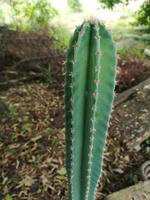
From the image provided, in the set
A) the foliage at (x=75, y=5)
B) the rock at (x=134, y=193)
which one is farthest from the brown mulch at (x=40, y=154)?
the foliage at (x=75, y=5)

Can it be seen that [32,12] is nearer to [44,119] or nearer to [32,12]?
[32,12]

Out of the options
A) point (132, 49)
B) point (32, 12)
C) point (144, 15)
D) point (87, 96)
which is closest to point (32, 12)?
point (32, 12)

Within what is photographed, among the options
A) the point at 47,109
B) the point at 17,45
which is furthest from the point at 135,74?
the point at 17,45

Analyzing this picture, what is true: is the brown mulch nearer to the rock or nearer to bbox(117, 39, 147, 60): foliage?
the rock

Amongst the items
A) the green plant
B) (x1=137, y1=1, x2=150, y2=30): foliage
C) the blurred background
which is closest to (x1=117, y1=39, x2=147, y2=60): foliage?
the blurred background

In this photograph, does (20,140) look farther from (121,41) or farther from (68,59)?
(121,41)

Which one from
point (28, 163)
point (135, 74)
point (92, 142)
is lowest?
point (28, 163)
